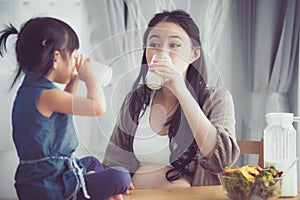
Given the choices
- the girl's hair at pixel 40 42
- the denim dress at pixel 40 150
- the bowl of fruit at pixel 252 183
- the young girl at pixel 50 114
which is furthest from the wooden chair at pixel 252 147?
the girl's hair at pixel 40 42

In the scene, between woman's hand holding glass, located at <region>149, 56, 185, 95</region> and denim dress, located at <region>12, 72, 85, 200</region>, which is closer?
denim dress, located at <region>12, 72, 85, 200</region>

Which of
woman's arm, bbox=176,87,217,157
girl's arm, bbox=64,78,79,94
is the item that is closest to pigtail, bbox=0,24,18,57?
girl's arm, bbox=64,78,79,94

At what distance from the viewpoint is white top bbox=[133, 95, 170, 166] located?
6.65 ft

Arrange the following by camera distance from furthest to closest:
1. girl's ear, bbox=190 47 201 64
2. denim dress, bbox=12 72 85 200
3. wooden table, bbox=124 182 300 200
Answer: girl's ear, bbox=190 47 201 64
wooden table, bbox=124 182 300 200
denim dress, bbox=12 72 85 200

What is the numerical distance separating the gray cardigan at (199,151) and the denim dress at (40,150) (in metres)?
0.18

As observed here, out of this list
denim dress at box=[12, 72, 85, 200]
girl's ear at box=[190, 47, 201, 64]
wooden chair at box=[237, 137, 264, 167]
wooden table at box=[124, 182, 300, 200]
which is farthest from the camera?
wooden chair at box=[237, 137, 264, 167]

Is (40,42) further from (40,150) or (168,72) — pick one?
(168,72)

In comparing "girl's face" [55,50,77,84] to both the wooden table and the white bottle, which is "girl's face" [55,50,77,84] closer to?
the wooden table

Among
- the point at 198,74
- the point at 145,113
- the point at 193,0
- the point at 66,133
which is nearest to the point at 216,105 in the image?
the point at 198,74

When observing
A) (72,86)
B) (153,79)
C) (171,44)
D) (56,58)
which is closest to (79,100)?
(72,86)

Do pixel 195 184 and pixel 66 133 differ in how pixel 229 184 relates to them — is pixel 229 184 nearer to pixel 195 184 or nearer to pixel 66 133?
pixel 195 184

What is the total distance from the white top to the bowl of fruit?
0.28 meters

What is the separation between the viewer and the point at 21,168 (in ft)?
6.13

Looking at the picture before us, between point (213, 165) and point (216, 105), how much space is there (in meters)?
0.24
